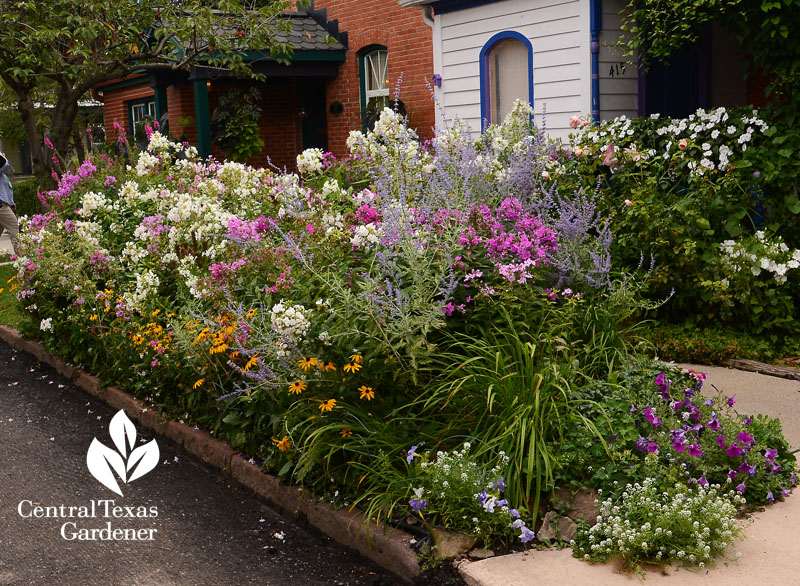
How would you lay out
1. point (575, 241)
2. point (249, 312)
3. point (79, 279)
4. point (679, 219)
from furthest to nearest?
1. point (79, 279)
2. point (679, 219)
3. point (575, 241)
4. point (249, 312)

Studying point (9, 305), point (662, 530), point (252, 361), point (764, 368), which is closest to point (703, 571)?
point (662, 530)

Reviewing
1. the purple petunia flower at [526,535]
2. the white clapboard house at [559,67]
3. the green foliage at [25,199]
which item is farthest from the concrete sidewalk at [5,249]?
the purple petunia flower at [526,535]

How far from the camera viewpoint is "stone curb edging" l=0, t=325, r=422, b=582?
3.99m

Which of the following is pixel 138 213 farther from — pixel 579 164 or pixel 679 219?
pixel 679 219

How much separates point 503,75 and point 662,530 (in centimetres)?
800

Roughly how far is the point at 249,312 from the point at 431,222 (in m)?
1.20

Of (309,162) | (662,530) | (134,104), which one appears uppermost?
(134,104)

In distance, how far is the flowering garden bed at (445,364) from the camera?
4.04 meters

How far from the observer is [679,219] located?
691cm

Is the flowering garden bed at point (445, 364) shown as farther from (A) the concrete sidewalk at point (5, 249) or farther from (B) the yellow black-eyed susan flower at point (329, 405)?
(A) the concrete sidewalk at point (5, 249)

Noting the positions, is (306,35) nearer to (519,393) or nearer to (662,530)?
(519,393)

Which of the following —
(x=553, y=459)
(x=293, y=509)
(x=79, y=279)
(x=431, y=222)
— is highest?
(x=431, y=222)

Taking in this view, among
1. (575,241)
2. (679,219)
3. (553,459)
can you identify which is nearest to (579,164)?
(679,219)

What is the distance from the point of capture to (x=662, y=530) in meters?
3.66
